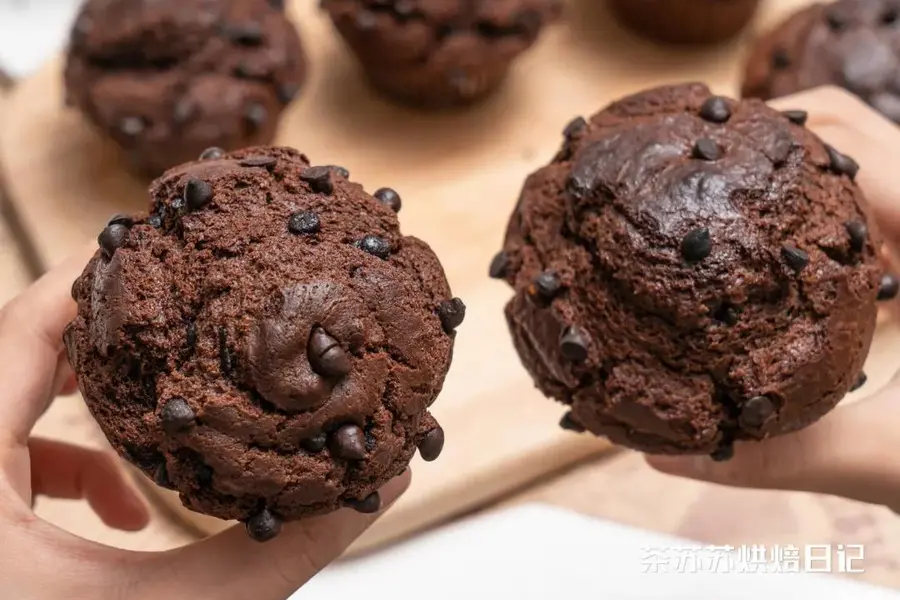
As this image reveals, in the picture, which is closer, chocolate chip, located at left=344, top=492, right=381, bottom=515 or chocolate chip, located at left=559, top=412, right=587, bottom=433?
chocolate chip, located at left=344, top=492, right=381, bottom=515

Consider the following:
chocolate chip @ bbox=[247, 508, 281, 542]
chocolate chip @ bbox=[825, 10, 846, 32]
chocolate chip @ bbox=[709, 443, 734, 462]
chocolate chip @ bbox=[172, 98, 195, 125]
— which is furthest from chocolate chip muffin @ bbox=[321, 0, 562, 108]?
chocolate chip @ bbox=[247, 508, 281, 542]

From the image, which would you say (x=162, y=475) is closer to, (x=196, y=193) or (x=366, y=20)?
(x=196, y=193)

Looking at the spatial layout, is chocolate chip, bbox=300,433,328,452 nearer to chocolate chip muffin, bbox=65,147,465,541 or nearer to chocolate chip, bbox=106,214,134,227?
chocolate chip muffin, bbox=65,147,465,541

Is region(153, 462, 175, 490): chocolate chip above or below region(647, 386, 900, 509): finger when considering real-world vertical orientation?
above

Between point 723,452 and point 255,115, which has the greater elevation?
point 255,115

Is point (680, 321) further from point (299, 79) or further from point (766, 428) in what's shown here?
point (299, 79)

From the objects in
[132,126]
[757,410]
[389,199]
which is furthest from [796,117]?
[132,126]

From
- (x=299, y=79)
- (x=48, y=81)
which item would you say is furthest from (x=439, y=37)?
(x=48, y=81)
